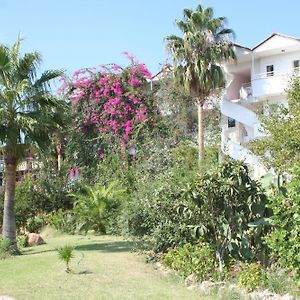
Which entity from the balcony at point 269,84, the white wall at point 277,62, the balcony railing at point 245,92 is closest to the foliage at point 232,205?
the balcony at point 269,84

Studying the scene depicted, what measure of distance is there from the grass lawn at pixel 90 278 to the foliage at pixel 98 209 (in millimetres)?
5302

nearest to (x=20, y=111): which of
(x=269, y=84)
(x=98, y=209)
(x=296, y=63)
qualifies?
(x=98, y=209)

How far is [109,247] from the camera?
16812 mm

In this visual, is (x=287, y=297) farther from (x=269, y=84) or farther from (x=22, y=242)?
(x=269, y=84)

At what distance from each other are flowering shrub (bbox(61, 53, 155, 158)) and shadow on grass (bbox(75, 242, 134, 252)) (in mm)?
11833

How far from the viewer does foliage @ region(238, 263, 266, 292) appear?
31.4ft

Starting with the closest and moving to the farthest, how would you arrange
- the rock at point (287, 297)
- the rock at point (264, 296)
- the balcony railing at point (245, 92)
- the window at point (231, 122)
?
the rock at point (287, 297)
the rock at point (264, 296)
the balcony railing at point (245, 92)
the window at point (231, 122)

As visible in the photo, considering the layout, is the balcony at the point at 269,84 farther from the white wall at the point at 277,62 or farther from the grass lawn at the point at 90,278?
the grass lawn at the point at 90,278

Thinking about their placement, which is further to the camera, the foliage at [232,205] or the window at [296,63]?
the window at [296,63]

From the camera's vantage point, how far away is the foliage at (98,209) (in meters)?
21.5

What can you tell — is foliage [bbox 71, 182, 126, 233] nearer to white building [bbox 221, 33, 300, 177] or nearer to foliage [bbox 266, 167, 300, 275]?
white building [bbox 221, 33, 300, 177]

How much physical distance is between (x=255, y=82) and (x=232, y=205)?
20510 millimetres

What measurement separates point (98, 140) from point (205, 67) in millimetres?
8192

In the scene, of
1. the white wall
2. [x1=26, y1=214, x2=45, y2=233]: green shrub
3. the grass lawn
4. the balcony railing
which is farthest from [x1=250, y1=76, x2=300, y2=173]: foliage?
the balcony railing
